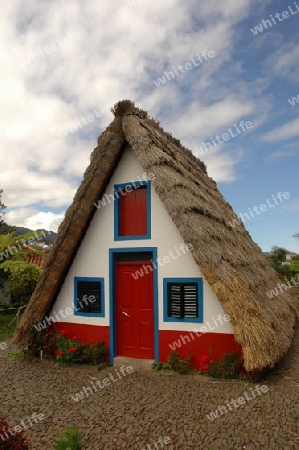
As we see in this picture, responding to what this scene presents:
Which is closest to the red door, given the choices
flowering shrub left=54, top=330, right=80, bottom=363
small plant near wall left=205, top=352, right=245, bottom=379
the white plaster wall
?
the white plaster wall

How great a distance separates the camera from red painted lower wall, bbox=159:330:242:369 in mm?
6934

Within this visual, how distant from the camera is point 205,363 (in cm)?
693

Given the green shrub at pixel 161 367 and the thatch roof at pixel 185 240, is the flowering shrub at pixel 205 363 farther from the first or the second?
the thatch roof at pixel 185 240

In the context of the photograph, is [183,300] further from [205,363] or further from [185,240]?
[185,240]

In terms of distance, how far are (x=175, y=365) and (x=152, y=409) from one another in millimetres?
1711

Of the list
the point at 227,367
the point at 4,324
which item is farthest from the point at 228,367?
the point at 4,324

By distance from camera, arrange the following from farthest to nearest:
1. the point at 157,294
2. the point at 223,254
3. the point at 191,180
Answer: the point at 191,180 → the point at 157,294 → the point at 223,254

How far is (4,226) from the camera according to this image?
18.2m

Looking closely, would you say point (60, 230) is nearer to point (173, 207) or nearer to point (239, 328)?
point (173, 207)

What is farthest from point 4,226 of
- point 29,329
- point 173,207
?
point 173,207

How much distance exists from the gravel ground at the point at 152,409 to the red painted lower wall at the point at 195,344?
500 mm

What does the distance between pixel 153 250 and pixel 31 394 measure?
3642mm

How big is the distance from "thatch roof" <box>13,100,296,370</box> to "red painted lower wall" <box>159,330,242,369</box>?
93cm

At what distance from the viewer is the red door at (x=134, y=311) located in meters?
7.85
